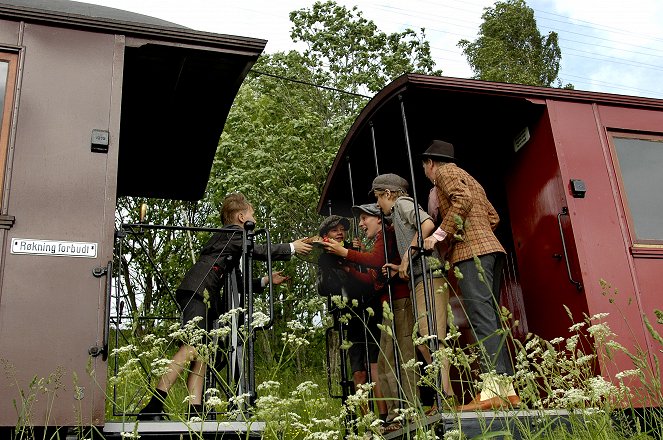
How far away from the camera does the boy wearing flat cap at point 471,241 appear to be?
4.78 m

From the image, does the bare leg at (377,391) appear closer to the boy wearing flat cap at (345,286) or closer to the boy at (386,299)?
the boy at (386,299)

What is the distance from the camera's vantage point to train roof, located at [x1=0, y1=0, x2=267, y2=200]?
4.92 metres

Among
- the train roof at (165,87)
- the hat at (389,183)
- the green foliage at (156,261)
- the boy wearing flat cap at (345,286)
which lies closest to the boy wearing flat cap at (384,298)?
the boy wearing flat cap at (345,286)

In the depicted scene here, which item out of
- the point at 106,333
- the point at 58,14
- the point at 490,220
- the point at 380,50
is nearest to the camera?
the point at 106,333

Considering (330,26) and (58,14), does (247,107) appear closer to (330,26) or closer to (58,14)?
(330,26)

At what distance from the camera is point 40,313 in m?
4.20

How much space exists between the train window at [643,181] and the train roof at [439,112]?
32cm

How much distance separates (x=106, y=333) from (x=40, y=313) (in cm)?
40

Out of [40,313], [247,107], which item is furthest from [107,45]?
[247,107]

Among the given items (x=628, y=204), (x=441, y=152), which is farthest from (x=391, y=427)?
(x=628, y=204)

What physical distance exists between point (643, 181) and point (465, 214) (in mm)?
1754

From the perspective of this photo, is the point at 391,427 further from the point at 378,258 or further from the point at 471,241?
the point at 471,241

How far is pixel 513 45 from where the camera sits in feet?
96.5

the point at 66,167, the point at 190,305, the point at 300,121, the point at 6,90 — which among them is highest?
the point at 300,121
